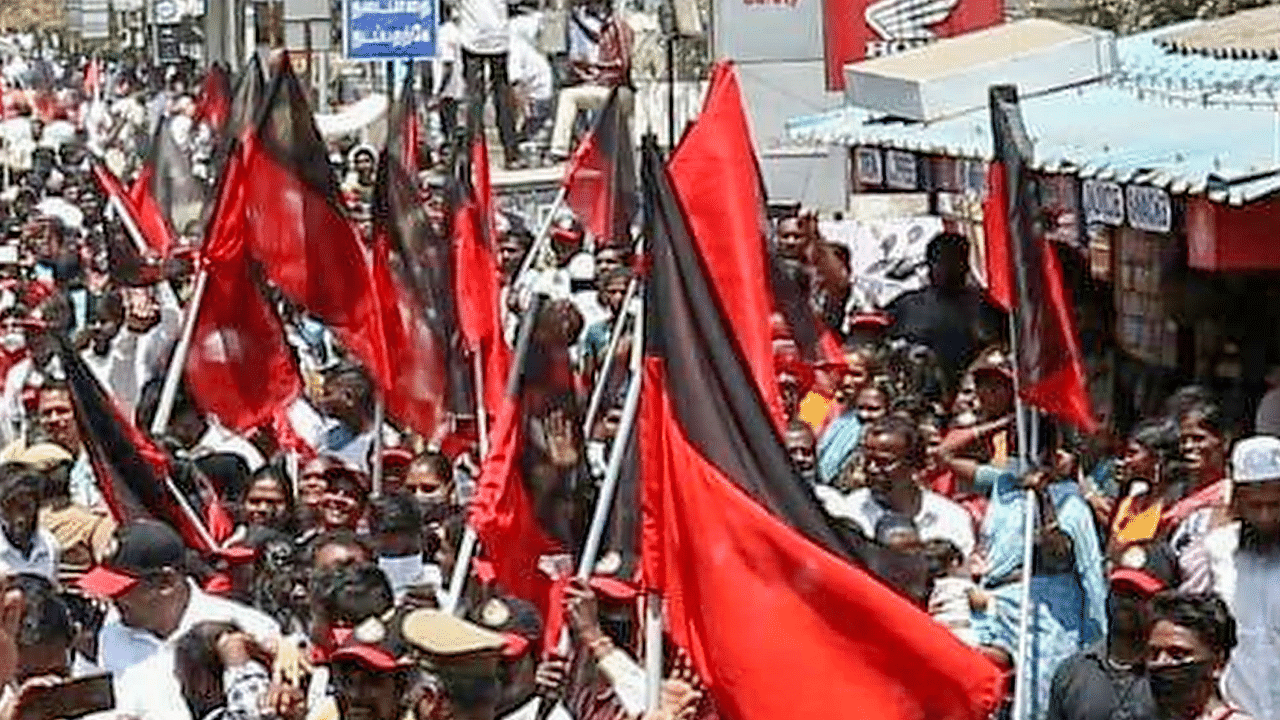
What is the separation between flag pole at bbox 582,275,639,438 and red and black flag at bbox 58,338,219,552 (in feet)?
5.30

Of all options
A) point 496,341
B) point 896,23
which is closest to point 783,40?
point 896,23

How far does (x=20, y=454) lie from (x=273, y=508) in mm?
1209

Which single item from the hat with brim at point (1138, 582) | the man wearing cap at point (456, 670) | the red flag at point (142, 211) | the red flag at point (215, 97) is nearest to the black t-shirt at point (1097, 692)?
the hat with brim at point (1138, 582)

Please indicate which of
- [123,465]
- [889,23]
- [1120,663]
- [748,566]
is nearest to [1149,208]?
[123,465]

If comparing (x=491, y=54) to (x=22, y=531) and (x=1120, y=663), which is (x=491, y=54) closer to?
(x=22, y=531)

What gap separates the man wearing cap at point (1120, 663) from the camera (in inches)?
306

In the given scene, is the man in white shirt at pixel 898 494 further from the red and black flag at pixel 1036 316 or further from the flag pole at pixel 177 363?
the flag pole at pixel 177 363

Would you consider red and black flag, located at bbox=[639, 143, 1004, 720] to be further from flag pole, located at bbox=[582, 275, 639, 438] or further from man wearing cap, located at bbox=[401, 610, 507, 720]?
flag pole, located at bbox=[582, 275, 639, 438]

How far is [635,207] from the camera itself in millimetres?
15109

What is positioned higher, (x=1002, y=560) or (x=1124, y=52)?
(x=1124, y=52)

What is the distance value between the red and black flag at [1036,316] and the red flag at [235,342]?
10.7 feet

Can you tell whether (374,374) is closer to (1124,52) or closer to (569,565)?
(569,565)

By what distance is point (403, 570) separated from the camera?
31.4 feet

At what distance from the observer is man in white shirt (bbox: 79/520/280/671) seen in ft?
27.6
